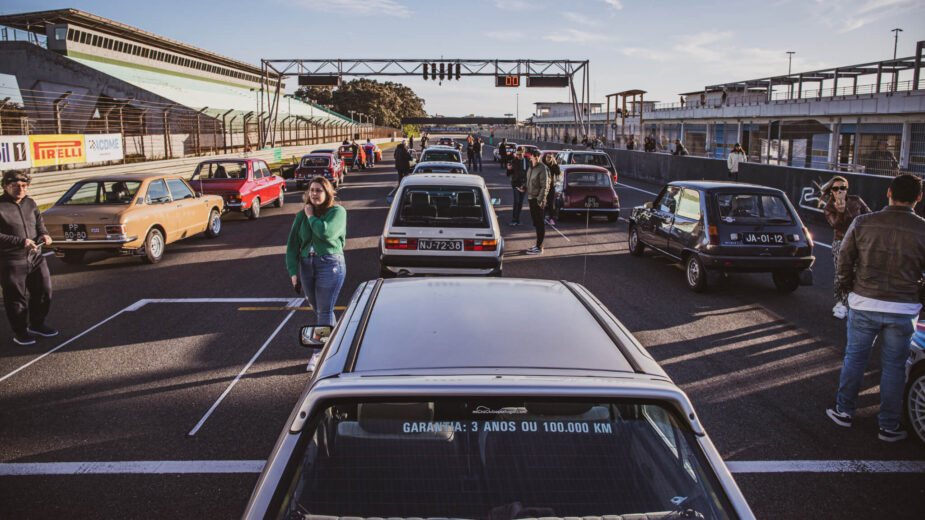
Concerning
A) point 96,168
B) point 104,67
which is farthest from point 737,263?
point 104,67

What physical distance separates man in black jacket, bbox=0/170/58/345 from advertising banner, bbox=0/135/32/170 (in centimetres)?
1089

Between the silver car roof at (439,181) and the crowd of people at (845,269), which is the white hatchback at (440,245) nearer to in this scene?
the silver car roof at (439,181)

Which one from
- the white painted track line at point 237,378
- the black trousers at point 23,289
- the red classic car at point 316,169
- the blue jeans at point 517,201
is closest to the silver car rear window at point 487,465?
the white painted track line at point 237,378

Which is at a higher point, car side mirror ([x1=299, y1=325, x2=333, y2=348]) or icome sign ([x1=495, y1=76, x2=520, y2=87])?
icome sign ([x1=495, y1=76, x2=520, y2=87])

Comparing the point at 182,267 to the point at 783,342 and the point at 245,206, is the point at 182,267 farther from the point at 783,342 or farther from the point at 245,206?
the point at 783,342

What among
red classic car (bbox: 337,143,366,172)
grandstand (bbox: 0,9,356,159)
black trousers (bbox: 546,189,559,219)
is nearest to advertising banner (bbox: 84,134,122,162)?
grandstand (bbox: 0,9,356,159)

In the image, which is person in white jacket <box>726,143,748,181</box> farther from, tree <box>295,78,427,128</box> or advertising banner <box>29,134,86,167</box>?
tree <box>295,78,427,128</box>

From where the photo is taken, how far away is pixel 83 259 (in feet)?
41.2

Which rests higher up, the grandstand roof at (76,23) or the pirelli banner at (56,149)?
the grandstand roof at (76,23)

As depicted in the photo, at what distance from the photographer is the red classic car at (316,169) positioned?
25.9m

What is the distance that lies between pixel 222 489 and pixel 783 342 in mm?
6213

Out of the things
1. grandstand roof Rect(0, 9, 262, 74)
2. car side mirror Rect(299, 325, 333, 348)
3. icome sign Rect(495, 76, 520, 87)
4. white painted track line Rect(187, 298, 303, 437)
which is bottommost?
white painted track line Rect(187, 298, 303, 437)

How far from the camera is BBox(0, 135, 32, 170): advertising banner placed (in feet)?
52.9

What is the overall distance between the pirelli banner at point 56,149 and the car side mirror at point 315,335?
1600 centimetres
